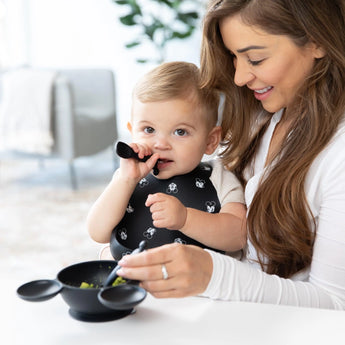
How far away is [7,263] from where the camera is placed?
2854mm

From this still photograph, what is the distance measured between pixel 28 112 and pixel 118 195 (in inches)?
117

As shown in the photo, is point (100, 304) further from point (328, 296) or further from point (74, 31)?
point (74, 31)

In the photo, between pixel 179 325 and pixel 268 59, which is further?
pixel 268 59

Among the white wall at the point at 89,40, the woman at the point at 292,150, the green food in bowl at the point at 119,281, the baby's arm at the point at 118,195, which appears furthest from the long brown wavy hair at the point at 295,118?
the white wall at the point at 89,40

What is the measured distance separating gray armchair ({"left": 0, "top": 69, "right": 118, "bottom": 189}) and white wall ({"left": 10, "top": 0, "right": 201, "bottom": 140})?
4.69ft

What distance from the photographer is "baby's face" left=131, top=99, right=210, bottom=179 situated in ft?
4.21

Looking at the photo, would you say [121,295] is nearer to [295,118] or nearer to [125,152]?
[125,152]

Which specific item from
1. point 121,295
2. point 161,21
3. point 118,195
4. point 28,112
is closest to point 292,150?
point 118,195

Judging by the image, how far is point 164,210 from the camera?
43.8 inches

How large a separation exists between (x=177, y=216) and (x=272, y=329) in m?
0.41

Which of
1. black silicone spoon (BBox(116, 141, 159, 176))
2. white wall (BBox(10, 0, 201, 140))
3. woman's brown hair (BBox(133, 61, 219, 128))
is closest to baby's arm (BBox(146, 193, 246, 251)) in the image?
black silicone spoon (BBox(116, 141, 159, 176))

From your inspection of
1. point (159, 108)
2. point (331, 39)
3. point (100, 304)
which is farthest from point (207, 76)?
point (100, 304)

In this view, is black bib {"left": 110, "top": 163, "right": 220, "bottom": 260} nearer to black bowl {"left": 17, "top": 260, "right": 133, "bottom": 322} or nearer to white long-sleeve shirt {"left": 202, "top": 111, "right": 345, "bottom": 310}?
white long-sleeve shirt {"left": 202, "top": 111, "right": 345, "bottom": 310}

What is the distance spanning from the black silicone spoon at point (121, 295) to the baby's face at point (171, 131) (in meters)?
0.54
